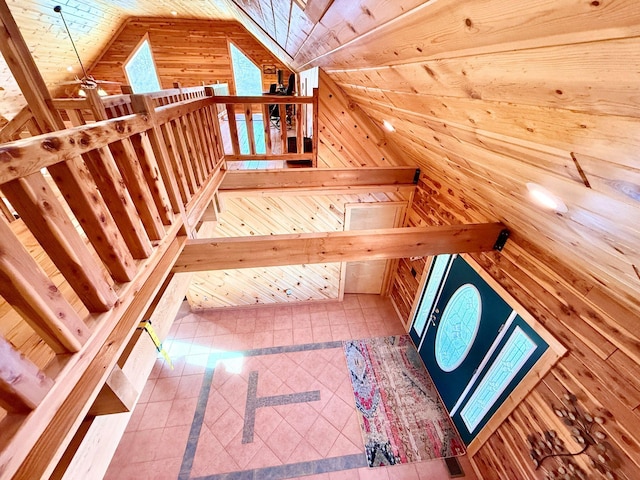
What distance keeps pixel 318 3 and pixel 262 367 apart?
379 centimetres

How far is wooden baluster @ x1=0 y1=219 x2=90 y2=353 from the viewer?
74cm

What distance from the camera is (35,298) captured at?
2.67ft

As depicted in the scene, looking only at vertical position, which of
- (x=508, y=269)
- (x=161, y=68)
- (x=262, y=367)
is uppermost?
(x=161, y=68)

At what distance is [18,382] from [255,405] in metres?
2.91

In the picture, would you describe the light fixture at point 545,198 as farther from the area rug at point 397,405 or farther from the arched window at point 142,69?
the arched window at point 142,69

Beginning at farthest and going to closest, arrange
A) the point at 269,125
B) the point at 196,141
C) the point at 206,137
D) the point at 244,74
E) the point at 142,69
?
the point at 244,74
the point at 142,69
the point at 269,125
the point at 206,137
the point at 196,141

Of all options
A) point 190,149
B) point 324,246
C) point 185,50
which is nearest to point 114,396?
point 324,246

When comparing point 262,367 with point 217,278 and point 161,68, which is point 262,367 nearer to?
point 217,278

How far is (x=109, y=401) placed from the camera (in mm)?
1229

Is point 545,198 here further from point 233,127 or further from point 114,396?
point 233,127

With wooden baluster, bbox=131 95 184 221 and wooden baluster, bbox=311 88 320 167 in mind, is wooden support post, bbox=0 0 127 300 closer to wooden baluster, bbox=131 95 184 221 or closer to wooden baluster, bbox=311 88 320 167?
wooden baluster, bbox=131 95 184 221

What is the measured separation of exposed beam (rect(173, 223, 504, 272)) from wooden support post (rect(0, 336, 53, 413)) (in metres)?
1.05

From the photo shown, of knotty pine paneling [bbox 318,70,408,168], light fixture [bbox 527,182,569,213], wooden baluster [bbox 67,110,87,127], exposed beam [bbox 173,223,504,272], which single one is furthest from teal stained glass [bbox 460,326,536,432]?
wooden baluster [bbox 67,110,87,127]

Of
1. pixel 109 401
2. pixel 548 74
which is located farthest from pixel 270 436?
pixel 548 74
